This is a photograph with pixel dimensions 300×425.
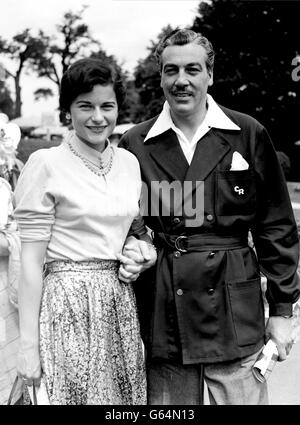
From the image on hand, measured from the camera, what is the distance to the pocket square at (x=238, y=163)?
226cm

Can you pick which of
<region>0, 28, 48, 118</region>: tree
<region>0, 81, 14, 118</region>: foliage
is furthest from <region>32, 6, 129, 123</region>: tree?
<region>0, 81, 14, 118</region>: foliage

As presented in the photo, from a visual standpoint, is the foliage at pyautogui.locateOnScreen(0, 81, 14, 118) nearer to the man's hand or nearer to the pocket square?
the pocket square

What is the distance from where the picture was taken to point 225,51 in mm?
18297

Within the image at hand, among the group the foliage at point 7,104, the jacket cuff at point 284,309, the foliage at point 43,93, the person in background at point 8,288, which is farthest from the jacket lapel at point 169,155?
the foliage at point 7,104

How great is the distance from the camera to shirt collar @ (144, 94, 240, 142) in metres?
2.32

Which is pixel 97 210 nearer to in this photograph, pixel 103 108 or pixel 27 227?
pixel 27 227

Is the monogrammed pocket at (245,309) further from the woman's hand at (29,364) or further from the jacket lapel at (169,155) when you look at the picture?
the woman's hand at (29,364)

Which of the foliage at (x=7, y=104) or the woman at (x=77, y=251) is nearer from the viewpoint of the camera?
the woman at (x=77, y=251)

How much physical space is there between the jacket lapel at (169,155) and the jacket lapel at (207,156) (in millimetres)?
40

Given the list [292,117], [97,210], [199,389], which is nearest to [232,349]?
[199,389]

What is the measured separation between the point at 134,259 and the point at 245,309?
51 centimetres

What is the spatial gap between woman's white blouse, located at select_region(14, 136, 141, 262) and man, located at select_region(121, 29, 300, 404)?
9.0 inches

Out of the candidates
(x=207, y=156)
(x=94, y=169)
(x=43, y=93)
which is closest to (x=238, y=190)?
(x=207, y=156)

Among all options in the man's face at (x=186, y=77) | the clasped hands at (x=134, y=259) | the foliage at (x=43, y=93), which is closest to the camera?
the clasped hands at (x=134, y=259)
